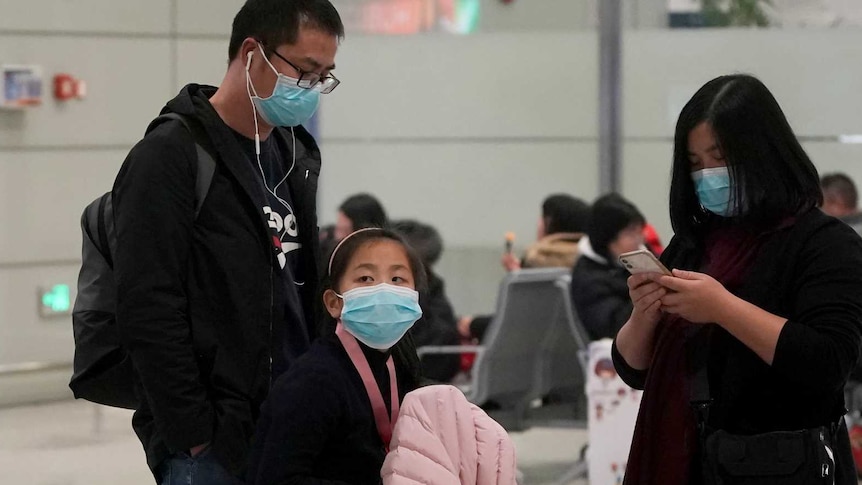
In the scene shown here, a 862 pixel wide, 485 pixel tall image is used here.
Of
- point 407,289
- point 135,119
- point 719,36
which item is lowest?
point 407,289

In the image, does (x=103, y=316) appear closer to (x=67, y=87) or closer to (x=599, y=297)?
(x=599, y=297)

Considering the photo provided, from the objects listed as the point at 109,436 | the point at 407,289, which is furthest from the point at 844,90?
the point at 407,289

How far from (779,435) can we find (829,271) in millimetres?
284

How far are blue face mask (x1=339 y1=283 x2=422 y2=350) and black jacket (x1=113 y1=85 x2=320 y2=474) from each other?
0.52 ft

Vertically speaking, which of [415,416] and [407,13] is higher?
[407,13]

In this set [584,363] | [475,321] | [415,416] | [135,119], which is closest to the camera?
[415,416]

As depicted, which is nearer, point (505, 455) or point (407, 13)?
point (505, 455)

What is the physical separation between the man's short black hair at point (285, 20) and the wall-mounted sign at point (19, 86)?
5.92 metres

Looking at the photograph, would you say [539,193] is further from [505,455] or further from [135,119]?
[505,455]

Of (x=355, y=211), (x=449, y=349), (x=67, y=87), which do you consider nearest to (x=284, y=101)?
(x=449, y=349)

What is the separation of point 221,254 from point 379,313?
311 mm

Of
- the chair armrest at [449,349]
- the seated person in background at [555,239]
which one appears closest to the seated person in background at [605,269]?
the seated person in background at [555,239]

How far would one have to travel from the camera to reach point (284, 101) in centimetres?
A: 267

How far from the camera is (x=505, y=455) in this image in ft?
8.27
